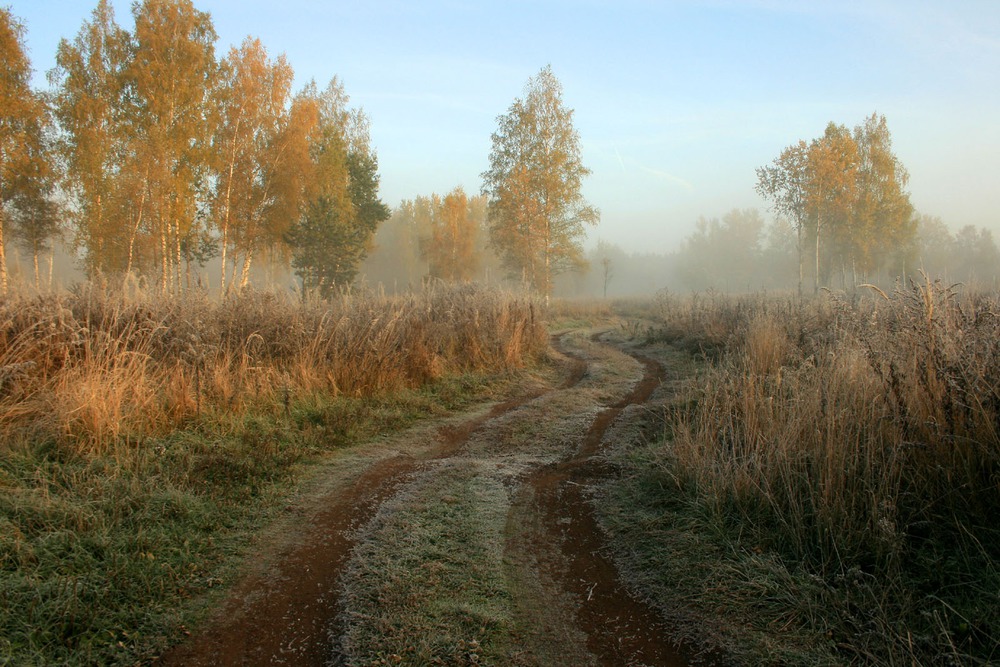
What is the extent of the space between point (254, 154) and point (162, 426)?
19827 millimetres

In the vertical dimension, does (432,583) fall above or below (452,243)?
below

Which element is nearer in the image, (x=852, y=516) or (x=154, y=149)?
(x=852, y=516)

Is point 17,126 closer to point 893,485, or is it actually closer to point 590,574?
point 590,574

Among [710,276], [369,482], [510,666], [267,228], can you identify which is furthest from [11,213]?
[710,276]

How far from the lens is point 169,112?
61.0 ft

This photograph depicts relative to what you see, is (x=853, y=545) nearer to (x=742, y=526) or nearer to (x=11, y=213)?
(x=742, y=526)

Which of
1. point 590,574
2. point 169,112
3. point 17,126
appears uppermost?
point 169,112

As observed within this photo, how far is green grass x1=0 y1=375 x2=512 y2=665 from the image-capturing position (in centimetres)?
264

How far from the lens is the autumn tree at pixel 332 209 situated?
2344cm

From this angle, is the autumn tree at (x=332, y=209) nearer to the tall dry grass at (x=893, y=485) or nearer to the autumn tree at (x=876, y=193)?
the tall dry grass at (x=893, y=485)

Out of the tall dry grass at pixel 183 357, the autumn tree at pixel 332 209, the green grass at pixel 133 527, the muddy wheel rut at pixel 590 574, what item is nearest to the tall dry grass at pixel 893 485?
the muddy wheel rut at pixel 590 574

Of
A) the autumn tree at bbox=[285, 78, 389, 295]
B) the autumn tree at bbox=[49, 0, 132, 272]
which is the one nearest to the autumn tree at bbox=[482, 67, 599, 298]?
the autumn tree at bbox=[285, 78, 389, 295]

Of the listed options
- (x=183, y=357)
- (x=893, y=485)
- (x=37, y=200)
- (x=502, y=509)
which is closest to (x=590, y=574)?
(x=502, y=509)

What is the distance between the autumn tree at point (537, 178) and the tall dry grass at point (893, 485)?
66.4 feet
